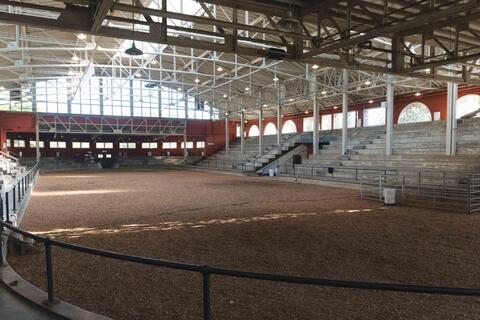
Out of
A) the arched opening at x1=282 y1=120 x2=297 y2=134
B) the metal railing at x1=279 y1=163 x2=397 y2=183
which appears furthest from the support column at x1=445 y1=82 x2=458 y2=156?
the arched opening at x1=282 y1=120 x2=297 y2=134

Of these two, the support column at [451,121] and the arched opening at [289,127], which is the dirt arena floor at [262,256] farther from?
the arched opening at [289,127]

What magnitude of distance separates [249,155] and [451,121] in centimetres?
2230

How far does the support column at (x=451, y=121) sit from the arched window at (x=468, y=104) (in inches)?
343

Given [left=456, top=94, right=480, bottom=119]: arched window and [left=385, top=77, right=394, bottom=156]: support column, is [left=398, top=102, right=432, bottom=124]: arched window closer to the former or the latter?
[left=456, top=94, right=480, bottom=119]: arched window

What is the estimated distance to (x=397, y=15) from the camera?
9.49m

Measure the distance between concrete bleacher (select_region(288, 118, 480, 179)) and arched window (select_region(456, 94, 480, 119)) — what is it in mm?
3844

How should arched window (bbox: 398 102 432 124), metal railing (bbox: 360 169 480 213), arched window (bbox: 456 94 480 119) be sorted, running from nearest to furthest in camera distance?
metal railing (bbox: 360 169 480 213) < arched window (bbox: 456 94 480 119) < arched window (bbox: 398 102 432 124)

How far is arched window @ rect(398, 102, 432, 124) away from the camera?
3021 cm

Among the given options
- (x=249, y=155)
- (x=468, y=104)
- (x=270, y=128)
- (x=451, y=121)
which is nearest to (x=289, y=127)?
(x=270, y=128)

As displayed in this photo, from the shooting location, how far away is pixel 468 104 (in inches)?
1046

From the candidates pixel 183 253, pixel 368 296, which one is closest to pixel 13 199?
pixel 183 253

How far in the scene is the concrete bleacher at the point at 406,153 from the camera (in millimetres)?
18002

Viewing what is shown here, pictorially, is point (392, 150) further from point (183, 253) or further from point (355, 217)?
point (183, 253)

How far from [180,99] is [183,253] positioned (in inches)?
1568
